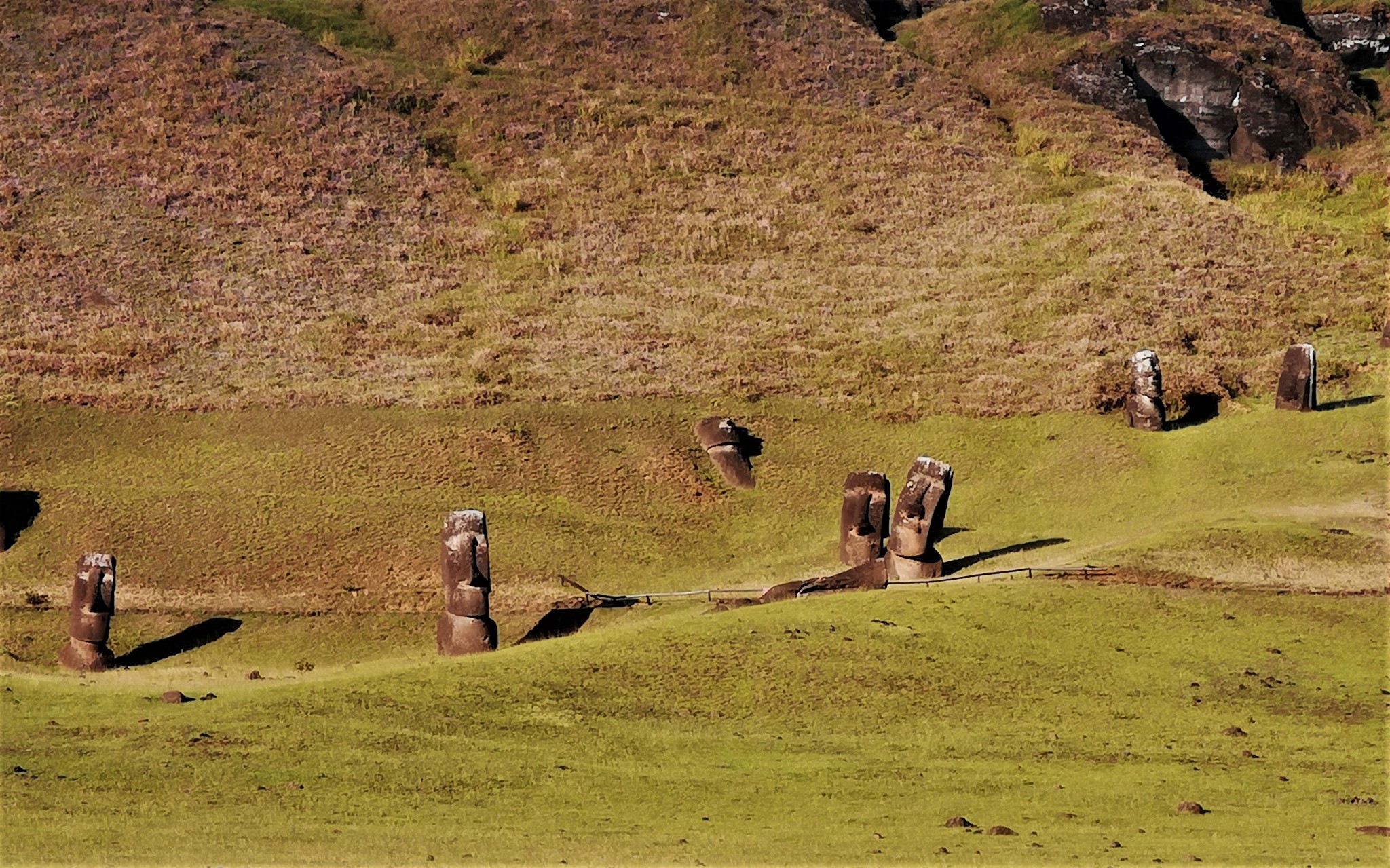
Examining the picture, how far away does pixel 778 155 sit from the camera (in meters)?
71.2

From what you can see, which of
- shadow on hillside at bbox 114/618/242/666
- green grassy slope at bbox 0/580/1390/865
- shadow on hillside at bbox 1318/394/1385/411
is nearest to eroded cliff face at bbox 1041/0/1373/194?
shadow on hillside at bbox 1318/394/1385/411

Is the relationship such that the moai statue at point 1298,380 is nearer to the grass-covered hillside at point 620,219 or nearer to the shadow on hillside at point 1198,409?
the shadow on hillside at point 1198,409

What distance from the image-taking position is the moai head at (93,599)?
31.7m

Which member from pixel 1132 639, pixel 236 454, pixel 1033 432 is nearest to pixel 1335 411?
pixel 1033 432

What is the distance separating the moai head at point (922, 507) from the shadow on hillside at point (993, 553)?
77cm

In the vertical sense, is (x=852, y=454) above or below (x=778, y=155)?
below

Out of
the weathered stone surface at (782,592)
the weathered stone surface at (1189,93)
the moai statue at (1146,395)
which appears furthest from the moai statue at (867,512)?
the weathered stone surface at (1189,93)

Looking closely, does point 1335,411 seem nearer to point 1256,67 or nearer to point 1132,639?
point 1132,639

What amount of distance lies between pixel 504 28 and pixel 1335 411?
160 feet

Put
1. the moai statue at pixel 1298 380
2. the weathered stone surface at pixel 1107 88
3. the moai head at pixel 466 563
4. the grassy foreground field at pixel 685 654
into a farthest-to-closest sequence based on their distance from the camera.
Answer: the weathered stone surface at pixel 1107 88
the moai statue at pixel 1298 380
the moai head at pixel 466 563
the grassy foreground field at pixel 685 654

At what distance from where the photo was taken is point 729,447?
140ft

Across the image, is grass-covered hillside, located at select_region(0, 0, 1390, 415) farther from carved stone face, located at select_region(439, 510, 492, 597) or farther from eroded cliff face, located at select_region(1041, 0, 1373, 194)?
carved stone face, located at select_region(439, 510, 492, 597)

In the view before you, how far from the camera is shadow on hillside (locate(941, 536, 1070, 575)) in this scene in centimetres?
3378

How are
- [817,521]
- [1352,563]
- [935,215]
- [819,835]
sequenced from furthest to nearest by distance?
[935,215] → [817,521] → [1352,563] → [819,835]
